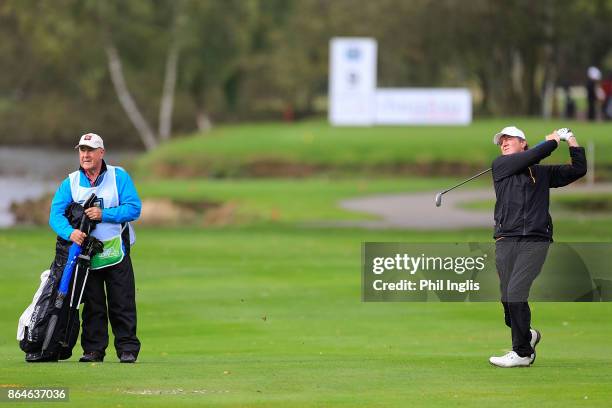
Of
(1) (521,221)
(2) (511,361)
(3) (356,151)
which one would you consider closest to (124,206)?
(1) (521,221)

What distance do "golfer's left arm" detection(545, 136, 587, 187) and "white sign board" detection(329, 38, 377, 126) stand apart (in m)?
50.6

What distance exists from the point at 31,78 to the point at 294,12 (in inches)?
666

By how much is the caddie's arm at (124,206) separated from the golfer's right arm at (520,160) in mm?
3064

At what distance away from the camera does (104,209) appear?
1341 centimetres

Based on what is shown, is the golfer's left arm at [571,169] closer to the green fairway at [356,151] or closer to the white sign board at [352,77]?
the green fairway at [356,151]

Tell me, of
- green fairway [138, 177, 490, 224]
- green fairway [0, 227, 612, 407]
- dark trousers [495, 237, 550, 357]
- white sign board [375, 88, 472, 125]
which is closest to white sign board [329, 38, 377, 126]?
white sign board [375, 88, 472, 125]

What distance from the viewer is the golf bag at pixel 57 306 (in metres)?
13.4

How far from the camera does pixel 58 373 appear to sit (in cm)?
1265

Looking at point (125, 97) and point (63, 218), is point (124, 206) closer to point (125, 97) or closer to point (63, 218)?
point (63, 218)

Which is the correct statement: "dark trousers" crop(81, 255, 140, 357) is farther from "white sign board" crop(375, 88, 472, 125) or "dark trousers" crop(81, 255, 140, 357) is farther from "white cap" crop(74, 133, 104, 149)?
"white sign board" crop(375, 88, 472, 125)

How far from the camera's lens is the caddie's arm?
13.4 meters

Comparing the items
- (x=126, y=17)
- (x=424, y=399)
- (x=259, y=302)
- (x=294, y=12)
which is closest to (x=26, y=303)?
(x=259, y=302)

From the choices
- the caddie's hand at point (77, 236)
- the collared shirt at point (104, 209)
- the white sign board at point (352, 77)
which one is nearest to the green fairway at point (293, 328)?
the caddie's hand at point (77, 236)

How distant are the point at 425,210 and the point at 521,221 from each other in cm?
2751
